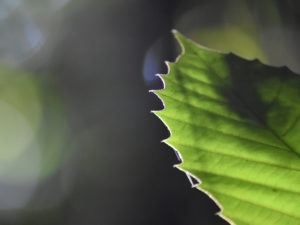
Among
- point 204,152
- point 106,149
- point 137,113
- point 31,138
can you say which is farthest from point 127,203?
point 204,152

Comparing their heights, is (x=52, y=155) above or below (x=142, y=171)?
above

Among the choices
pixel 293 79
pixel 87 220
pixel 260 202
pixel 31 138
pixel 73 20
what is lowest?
pixel 260 202

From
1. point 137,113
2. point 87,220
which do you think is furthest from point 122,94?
point 87,220

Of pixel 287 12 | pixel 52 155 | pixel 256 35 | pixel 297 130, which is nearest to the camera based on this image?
pixel 297 130

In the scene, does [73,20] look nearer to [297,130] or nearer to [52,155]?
[52,155]

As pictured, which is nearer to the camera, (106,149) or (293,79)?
(293,79)

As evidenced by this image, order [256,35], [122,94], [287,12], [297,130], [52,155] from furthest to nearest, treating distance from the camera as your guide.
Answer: [52,155] < [122,94] < [256,35] < [287,12] < [297,130]
